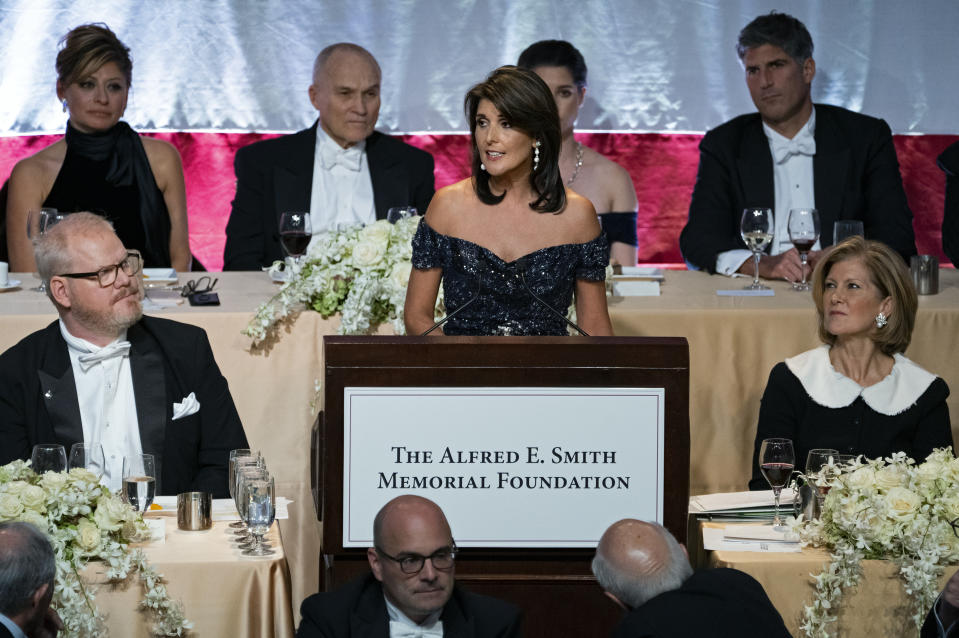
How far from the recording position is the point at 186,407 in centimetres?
359

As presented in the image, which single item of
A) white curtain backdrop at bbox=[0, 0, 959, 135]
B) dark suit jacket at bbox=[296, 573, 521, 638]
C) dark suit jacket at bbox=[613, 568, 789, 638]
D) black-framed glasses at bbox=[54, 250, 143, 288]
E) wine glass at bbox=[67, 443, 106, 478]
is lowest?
dark suit jacket at bbox=[296, 573, 521, 638]

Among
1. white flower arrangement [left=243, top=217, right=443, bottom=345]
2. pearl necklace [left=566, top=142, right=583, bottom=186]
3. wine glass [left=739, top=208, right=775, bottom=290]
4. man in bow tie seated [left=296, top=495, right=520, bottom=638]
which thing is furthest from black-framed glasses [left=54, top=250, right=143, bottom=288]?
pearl necklace [left=566, top=142, right=583, bottom=186]

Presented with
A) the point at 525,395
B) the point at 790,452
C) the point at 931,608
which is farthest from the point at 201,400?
the point at 931,608

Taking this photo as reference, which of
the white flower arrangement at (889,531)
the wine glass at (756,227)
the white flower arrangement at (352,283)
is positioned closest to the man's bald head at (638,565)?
the white flower arrangement at (889,531)

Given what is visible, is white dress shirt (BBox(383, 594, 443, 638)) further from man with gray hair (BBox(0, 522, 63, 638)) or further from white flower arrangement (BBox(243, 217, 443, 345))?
white flower arrangement (BBox(243, 217, 443, 345))

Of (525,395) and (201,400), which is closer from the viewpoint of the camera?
(525,395)

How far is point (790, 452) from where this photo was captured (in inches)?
120

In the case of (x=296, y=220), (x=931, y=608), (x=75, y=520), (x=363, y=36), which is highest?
(x=363, y=36)

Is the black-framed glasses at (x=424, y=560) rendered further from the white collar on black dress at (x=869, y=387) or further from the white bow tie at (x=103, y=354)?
the white collar on black dress at (x=869, y=387)

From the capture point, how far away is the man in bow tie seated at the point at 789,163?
17.4 feet

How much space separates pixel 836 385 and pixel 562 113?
2146mm

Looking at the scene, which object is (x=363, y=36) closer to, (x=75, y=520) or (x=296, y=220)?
(x=296, y=220)

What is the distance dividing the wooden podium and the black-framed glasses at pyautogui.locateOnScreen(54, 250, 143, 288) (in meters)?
1.09

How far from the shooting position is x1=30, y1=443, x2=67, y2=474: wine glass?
9.41 ft
